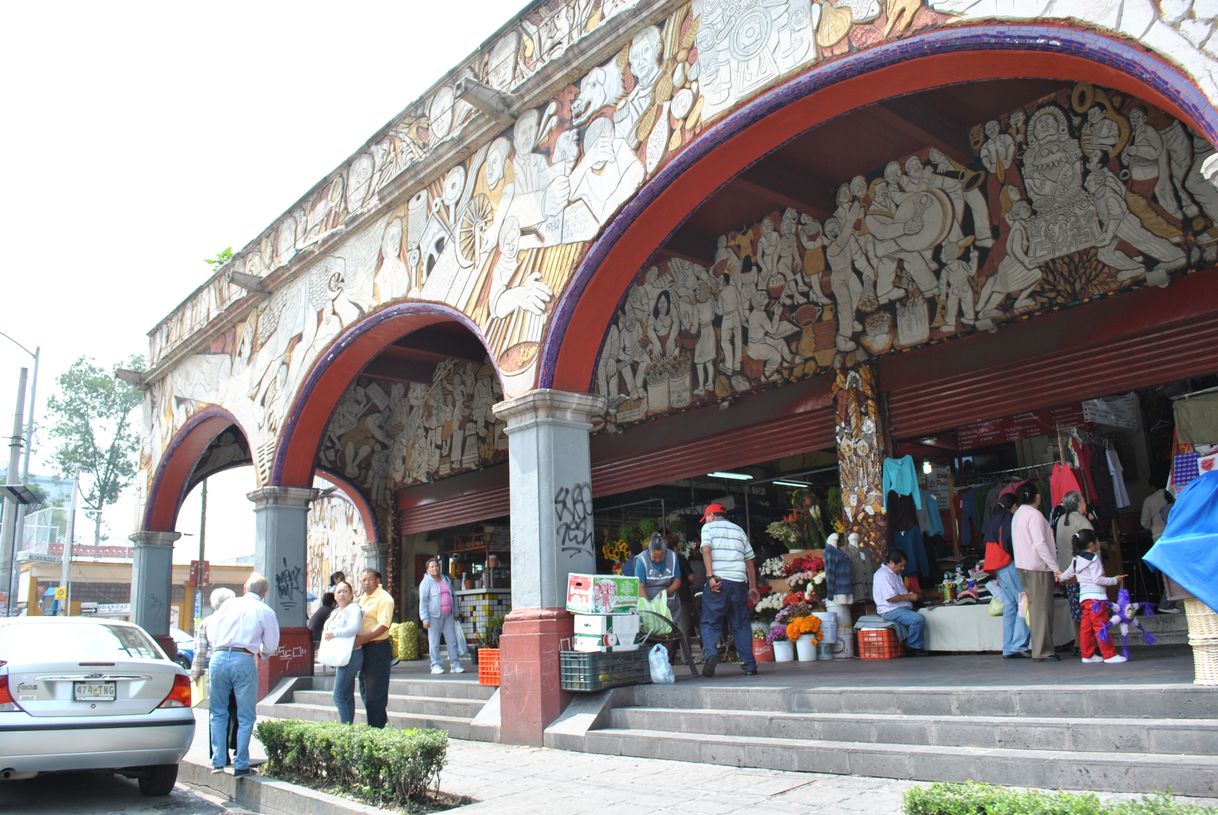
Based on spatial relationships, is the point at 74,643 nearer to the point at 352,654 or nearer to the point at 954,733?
the point at 352,654

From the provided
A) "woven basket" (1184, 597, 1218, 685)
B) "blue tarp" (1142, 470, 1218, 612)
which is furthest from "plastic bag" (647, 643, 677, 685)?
"woven basket" (1184, 597, 1218, 685)

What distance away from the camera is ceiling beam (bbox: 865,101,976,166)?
1011 centimetres

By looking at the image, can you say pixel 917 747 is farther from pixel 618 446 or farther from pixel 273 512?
pixel 273 512

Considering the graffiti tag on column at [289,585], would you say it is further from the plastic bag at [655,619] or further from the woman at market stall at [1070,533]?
the woman at market stall at [1070,533]

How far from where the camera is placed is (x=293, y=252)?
14.9 metres

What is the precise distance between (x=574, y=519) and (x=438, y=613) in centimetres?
437

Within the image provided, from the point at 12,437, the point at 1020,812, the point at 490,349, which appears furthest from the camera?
the point at 12,437

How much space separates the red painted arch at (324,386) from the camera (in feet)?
42.4

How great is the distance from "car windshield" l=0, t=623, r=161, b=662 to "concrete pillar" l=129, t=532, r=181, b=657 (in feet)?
34.9

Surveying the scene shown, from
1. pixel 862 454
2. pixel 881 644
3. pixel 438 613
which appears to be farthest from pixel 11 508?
pixel 881 644

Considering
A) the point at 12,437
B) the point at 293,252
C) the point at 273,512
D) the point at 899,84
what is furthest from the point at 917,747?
the point at 12,437

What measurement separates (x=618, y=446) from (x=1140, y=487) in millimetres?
7343

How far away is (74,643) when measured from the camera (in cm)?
787

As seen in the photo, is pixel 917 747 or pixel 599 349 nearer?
pixel 917 747
